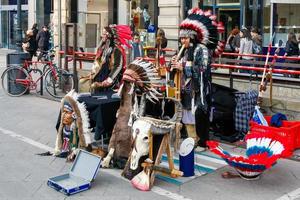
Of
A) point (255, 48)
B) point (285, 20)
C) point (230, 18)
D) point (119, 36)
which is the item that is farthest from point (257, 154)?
point (230, 18)

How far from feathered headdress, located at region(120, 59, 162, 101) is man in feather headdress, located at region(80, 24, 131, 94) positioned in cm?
138

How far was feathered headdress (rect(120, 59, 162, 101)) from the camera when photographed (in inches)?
252

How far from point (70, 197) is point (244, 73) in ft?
17.6

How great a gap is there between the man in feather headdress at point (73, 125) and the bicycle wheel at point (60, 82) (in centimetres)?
547

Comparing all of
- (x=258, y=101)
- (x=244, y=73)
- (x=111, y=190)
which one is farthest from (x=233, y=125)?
(x=111, y=190)

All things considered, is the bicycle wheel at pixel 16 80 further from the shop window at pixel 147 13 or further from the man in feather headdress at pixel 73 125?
the shop window at pixel 147 13

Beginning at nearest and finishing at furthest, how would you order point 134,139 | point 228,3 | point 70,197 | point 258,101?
point 70,197
point 134,139
point 258,101
point 228,3

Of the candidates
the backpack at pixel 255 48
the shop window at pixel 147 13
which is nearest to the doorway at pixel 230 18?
the shop window at pixel 147 13

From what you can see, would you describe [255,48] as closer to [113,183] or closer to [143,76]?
[143,76]

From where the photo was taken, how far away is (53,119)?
32.7 ft

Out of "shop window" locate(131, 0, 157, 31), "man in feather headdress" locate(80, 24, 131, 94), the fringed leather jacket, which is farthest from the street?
"shop window" locate(131, 0, 157, 31)

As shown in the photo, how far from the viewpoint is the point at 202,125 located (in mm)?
7703

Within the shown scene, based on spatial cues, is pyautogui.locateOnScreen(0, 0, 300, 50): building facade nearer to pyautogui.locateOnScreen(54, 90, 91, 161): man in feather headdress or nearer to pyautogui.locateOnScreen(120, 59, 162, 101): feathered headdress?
pyautogui.locateOnScreen(54, 90, 91, 161): man in feather headdress

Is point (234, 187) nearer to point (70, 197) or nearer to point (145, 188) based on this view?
point (145, 188)
